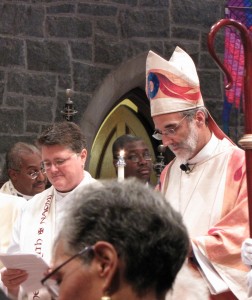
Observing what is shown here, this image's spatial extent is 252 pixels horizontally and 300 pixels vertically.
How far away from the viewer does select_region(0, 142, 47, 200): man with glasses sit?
6.99 metres

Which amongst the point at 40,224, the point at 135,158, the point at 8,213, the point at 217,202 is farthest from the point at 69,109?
the point at 217,202

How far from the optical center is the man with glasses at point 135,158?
6.82 m

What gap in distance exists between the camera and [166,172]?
5.02m

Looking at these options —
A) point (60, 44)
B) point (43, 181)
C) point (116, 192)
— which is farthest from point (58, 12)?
point (116, 192)

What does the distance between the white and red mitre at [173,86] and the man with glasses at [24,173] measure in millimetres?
2123

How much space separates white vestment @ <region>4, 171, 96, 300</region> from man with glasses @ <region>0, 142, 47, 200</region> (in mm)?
1700

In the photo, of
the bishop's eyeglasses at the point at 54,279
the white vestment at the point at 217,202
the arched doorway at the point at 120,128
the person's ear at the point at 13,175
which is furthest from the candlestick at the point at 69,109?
the bishop's eyeglasses at the point at 54,279

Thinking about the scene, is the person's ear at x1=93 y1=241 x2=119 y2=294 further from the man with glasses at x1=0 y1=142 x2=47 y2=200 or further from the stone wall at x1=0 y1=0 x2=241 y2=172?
the stone wall at x1=0 y1=0 x2=241 y2=172

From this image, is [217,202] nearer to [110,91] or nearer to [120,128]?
Answer: [110,91]

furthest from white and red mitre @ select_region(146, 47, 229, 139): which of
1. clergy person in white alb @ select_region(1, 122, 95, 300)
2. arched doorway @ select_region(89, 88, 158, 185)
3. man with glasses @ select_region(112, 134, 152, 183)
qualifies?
arched doorway @ select_region(89, 88, 158, 185)

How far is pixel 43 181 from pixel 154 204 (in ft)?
16.1

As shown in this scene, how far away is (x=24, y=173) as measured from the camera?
7.01 meters

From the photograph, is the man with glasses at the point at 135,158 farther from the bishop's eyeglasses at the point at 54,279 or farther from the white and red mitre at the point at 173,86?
the bishop's eyeglasses at the point at 54,279

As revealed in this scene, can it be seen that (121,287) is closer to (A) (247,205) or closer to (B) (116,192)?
(B) (116,192)
